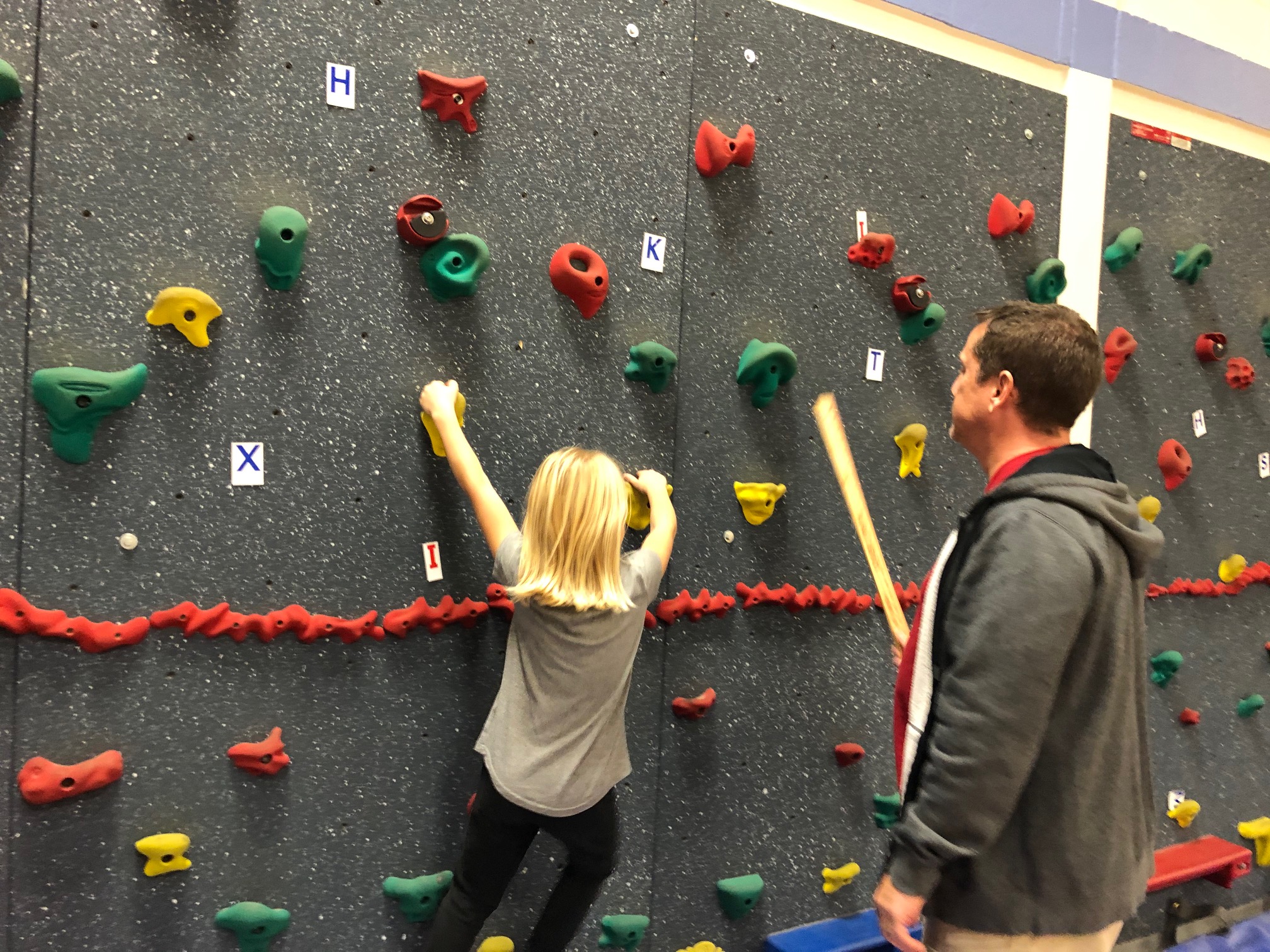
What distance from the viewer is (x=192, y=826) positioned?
52.1 inches

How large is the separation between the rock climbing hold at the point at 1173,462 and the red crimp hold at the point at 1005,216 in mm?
746

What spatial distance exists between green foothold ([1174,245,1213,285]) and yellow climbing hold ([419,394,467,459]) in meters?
1.94

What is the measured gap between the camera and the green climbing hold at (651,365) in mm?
1597

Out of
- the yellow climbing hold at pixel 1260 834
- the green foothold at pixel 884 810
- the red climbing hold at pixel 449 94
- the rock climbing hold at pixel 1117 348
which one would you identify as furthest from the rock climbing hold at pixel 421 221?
the yellow climbing hold at pixel 1260 834

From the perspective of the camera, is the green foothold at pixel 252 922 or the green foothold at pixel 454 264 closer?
the green foothold at pixel 252 922

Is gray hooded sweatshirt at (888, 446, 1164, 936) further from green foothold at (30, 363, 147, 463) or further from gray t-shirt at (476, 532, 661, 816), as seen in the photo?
green foothold at (30, 363, 147, 463)

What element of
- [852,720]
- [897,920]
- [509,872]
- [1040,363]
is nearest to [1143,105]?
[1040,363]

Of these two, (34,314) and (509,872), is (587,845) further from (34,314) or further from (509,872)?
(34,314)

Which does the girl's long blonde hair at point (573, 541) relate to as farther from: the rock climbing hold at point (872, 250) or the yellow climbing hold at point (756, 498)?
the rock climbing hold at point (872, 250)

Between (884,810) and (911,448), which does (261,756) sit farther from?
(911,448)

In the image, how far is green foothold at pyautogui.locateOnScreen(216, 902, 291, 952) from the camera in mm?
1332

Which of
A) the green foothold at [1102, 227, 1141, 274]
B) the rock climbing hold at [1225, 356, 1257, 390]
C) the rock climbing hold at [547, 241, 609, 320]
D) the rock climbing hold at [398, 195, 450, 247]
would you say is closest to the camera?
the rock climbing hold at [398, 195, 450, 247]

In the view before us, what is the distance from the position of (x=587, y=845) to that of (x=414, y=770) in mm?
323

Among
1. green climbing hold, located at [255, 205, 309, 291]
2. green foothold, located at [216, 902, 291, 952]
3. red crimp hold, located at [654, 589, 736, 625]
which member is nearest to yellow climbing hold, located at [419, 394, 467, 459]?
green climbing hold, located at [255, 205, 309, 291]
